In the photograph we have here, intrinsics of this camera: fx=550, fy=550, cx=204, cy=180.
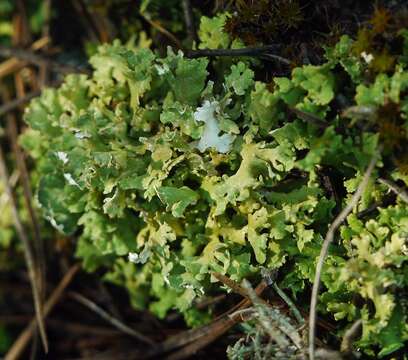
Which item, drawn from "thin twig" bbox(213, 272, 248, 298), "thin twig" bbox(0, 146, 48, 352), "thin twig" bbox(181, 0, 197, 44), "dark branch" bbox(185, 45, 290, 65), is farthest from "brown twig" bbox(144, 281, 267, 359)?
"thin twig" bbox(181, 0, 197, 44)

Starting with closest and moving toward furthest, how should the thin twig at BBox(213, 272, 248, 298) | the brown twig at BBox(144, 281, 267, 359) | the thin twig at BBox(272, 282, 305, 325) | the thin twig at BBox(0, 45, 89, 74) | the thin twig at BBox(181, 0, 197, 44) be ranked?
1. the thin twig at BBox(272, 282, 305, 325)
2. the thin twig at BBox(213, 272, 248, 298)
3. the brown twig at BBox(144, 281, 267, 359)
4. the thin twig at BBox(181, 0, 197, 44)
5. the thin twig at BBox(0, 45, 89, 74)

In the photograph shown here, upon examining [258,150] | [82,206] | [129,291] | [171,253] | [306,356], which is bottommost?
[129,291]

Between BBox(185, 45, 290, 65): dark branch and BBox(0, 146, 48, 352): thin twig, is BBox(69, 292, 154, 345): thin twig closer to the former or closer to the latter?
BBox(0, 146, 48, 352): thin twig

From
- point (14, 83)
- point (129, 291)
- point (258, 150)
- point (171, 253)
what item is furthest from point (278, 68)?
point (14, 83)

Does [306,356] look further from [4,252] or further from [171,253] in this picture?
[4,252]

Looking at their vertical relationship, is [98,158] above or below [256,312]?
above

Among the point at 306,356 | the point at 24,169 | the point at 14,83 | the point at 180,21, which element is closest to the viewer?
the point at 306,356

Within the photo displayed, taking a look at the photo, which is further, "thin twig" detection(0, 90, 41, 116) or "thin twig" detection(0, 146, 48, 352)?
"thin twig" detection(0, 90, 41, 116)
